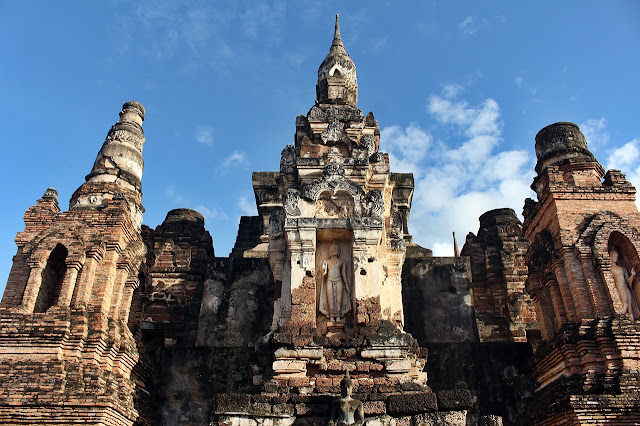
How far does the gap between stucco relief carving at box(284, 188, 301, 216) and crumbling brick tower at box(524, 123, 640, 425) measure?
225 inches

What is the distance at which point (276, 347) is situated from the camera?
8281mm

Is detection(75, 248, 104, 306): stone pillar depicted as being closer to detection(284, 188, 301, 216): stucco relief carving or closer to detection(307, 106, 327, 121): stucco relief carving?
detection(284, 188, 301, 216): stucco relief carving

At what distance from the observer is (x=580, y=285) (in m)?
11.8

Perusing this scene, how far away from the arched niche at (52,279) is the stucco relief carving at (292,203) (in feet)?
15.9

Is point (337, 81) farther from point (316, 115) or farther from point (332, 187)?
point (332, 187)

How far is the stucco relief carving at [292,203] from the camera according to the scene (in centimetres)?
953

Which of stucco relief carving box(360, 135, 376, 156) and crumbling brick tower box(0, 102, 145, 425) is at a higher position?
stucco relief carving box(360, 135, 376, 156)

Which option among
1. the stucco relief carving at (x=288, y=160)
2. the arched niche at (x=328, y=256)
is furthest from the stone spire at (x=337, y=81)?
the arched niche at (x=328, y=256)

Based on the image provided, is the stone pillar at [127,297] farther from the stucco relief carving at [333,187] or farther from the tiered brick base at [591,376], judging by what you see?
the tiered brick base at [591,376]

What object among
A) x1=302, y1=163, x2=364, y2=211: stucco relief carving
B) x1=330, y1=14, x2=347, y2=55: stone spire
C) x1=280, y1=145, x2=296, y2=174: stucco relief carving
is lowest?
x1=302, y1=163, x2=364, y2=211: stucco relief carving

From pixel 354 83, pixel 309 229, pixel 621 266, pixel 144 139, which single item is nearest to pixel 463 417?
pixel 309 229

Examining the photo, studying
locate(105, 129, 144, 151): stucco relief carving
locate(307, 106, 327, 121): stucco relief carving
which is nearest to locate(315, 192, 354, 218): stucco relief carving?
locate(307, 106, 327, 121): stucco relief carving

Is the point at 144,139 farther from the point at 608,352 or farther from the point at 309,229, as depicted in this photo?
the point at 608,352

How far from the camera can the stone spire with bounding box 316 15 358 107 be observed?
1250cm
